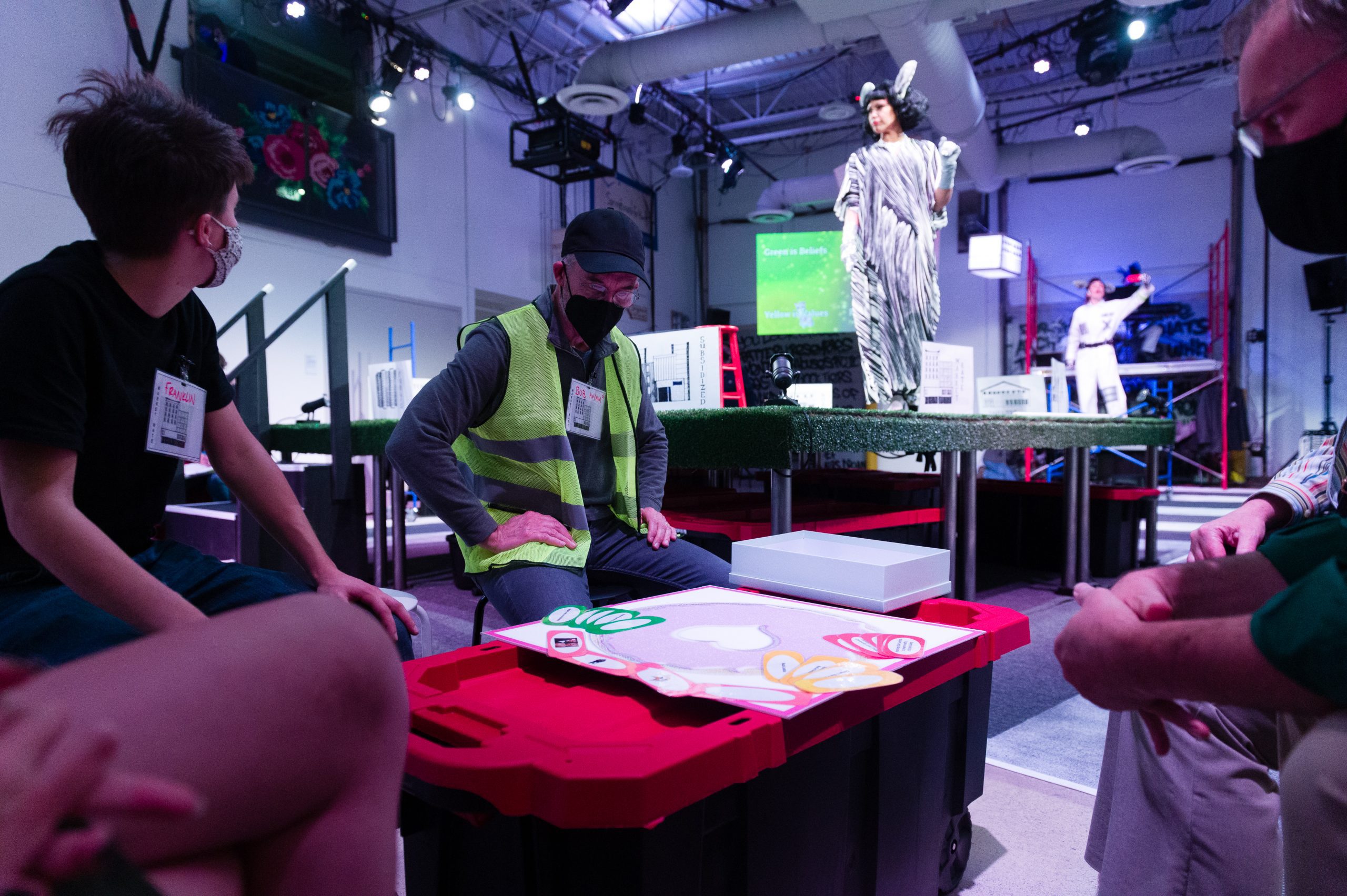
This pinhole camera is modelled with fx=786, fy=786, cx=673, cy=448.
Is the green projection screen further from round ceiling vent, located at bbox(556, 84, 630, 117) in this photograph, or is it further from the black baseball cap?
the black baseball cap

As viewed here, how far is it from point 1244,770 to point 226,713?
40.4 inches

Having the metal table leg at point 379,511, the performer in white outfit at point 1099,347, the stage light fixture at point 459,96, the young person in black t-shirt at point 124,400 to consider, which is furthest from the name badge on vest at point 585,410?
the stage light fixture at point 459,96

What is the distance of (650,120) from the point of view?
1036 cm

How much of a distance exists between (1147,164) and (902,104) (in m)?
6.77

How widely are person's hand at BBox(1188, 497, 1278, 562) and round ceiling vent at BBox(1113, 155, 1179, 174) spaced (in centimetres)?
885

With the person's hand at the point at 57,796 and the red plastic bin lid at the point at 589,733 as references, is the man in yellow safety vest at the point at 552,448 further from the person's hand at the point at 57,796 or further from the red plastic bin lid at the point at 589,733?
the person's hand at the point at 57,796

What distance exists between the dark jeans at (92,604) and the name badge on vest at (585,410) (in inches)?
28.4

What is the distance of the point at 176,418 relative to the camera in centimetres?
109

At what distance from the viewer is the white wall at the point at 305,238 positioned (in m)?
5.30

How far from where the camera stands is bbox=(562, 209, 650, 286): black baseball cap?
66.7 inches

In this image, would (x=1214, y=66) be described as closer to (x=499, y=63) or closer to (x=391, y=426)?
(x=499, y=63)

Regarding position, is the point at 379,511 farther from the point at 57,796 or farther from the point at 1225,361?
the point at 1225,361

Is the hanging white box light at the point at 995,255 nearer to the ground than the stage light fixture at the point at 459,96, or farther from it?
nearer to the ground

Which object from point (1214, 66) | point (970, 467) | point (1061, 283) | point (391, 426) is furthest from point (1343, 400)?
point (391, 426)
